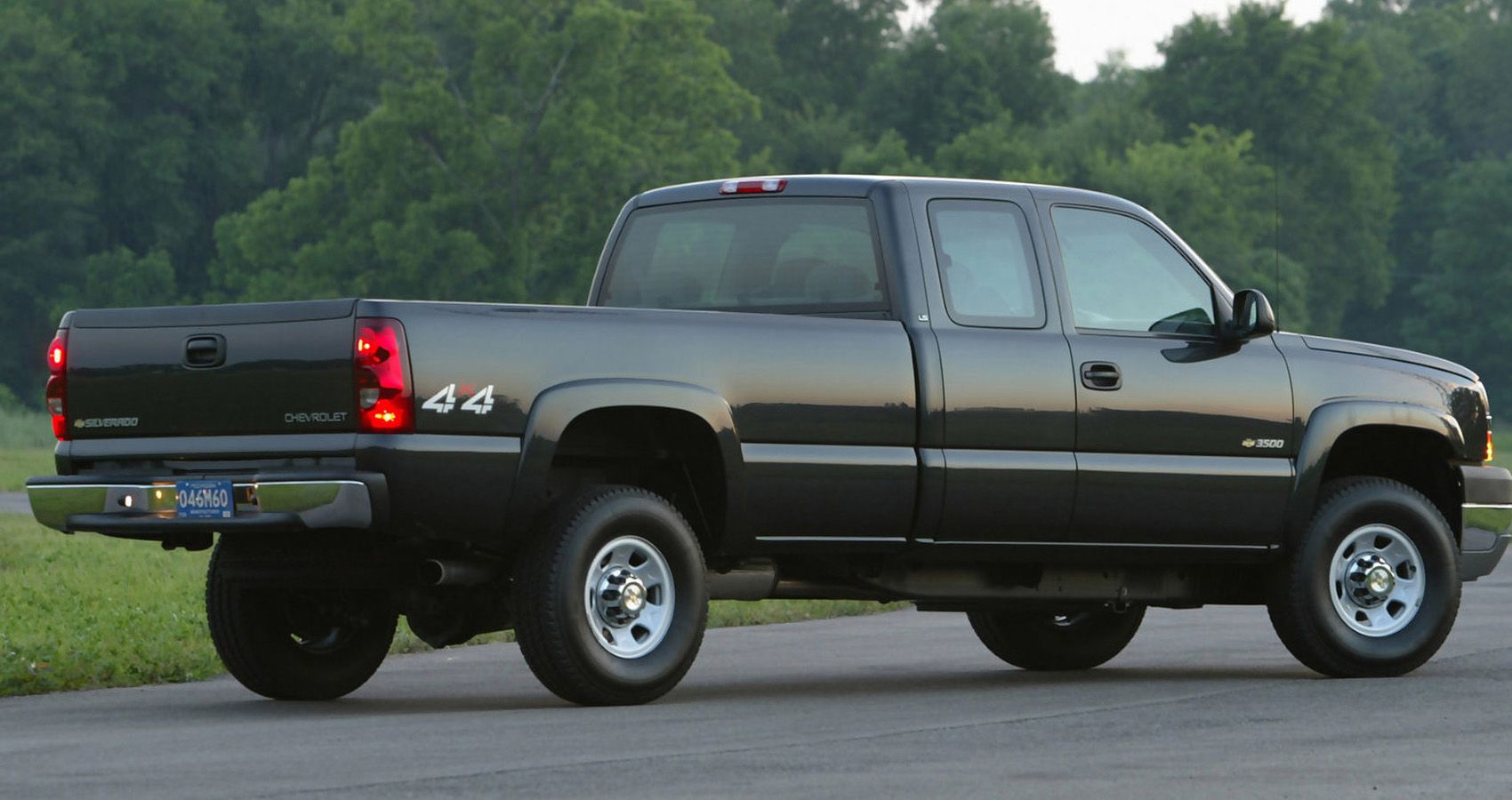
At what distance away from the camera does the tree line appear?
67938mm

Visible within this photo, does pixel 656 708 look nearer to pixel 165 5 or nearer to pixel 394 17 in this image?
pixel 394 17

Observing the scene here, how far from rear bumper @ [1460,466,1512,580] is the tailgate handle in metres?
5.66

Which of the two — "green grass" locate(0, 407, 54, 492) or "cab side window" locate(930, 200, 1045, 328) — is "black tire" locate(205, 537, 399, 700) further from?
"green grass" locate(0, 407, 54, 492)

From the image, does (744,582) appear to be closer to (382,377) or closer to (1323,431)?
(382,377)

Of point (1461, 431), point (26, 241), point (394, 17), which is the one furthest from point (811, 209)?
point (26, 241)

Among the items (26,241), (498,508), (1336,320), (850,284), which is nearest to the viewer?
(498,508)

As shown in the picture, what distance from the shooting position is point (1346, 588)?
11.8 m

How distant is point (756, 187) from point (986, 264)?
1.02 metres

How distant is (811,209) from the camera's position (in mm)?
11055

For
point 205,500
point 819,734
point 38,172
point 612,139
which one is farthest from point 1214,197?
point 819,734

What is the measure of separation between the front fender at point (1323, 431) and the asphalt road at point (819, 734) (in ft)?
2.40

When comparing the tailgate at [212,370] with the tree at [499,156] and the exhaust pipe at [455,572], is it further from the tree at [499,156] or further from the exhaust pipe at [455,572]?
the tree at [499,156]

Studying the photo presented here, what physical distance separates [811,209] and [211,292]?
7228 centimetres

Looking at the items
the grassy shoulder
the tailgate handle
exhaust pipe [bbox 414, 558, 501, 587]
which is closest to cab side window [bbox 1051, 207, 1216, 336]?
exhaust pipe [bbox 414, 558, 501, 587]
